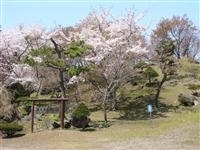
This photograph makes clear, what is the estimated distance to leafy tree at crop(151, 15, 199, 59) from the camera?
160 ft

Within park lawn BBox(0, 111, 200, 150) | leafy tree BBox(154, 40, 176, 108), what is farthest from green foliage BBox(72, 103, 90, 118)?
leafy tree BBox(154, 40, 176, 108)

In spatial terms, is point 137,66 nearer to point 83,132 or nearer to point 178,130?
point 83,132

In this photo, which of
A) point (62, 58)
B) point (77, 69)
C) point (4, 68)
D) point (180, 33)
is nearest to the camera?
point (77, 69)

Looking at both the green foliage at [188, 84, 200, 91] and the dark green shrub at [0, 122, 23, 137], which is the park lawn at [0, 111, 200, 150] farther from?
the green foliage at [188, 84, 200, 91]

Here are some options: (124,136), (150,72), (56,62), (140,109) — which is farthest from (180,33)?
(124,136)

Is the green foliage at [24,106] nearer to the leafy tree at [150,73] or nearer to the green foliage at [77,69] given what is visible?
the green foliage at [77,69]

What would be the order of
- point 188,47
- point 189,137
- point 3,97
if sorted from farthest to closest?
point 188,47 → point 3,97 → point 189,137

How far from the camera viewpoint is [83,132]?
2375 centimetres

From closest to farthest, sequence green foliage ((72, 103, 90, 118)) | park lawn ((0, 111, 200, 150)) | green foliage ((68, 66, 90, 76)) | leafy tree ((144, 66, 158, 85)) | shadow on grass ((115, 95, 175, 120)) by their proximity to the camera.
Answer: park lawn ((0, 111, 200, 150)), green foliage ((72, 103, 90, 118)), green foliage ((68, 66, 90, 76)), shadow on grass ((115, 95, 175, 120)), leafy tree ((144, 66, 158, 85))

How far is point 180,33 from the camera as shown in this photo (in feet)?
161

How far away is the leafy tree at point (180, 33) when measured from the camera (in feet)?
160

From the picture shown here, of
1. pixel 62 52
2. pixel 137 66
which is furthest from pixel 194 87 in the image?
pixel 62 52

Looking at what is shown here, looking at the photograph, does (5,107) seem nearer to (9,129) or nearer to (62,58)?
(9,129)

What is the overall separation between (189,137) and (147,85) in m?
21.8
